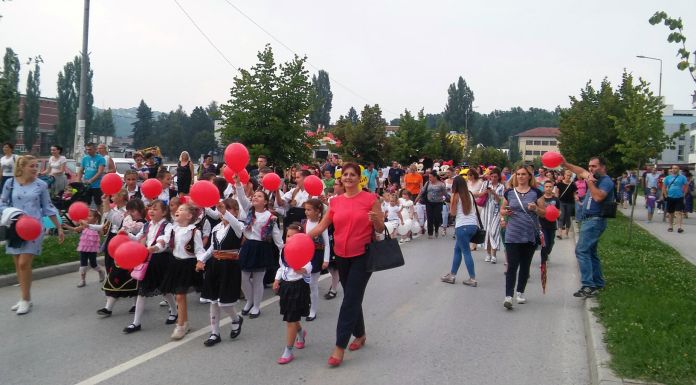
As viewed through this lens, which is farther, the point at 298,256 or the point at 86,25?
the point at 86,25

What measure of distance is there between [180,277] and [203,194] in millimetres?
1032

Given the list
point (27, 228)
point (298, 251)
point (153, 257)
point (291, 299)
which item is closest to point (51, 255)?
point (27, 228)

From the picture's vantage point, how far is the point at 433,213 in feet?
49.6

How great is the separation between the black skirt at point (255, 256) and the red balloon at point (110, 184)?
7.02 feet

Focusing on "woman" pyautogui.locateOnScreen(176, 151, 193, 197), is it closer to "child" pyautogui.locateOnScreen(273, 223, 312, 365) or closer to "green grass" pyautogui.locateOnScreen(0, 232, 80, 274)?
"green grass" pyautogui.locateOnScreen(0, 232, 80, 274)

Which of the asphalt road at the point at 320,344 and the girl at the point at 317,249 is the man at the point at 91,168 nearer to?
the asphalt road at the point at 320,344

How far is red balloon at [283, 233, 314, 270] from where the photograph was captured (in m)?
5.11

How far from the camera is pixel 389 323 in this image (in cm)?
678

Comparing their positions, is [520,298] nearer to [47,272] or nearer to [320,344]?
[320,344]

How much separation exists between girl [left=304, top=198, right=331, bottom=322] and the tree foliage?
366 inches

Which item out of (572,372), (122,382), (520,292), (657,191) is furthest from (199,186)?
(657,191)

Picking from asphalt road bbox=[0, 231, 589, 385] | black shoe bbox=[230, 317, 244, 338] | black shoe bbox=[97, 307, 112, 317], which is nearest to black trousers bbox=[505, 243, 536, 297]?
asphalt road bbox=[0, 231, 589, 385]

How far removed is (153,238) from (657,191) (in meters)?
20.6

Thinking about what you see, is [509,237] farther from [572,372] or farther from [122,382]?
[122,382]
